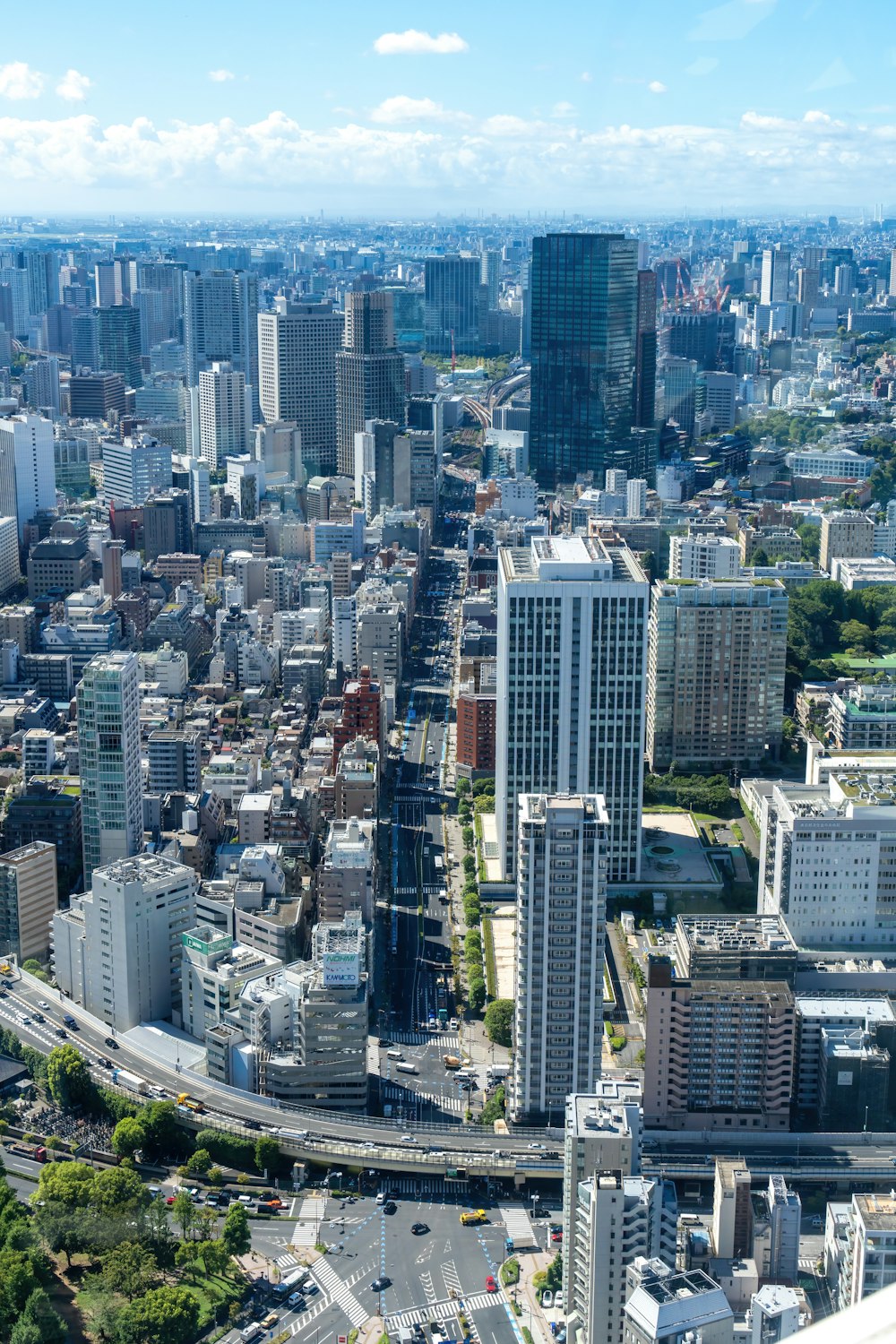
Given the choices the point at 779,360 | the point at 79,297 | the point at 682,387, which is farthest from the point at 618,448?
the point at 79,297

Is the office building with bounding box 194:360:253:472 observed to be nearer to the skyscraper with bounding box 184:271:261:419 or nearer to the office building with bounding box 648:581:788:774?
the skyscraper with bounding box 184:271:261:419

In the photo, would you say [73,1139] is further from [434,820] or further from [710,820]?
[710,820]

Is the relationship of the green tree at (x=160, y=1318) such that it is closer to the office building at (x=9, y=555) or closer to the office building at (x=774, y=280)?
the office building at (x=9, y=555)

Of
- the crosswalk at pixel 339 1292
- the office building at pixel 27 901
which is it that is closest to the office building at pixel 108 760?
the office building at pixel 27 901

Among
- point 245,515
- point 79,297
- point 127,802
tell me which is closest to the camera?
point 127,802

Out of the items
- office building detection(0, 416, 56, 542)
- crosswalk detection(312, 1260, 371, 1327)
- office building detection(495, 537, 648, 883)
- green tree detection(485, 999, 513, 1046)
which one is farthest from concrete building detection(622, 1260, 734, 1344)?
office building detection(0, 416, 56, 542)

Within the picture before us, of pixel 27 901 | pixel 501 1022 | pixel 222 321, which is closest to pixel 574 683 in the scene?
pixel 501 1022
